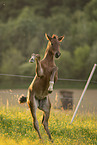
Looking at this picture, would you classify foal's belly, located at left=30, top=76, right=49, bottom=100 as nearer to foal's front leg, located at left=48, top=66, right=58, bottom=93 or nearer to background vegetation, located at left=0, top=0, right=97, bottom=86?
foal's front leg, located at left=48, top=66, right=58, bottom=93

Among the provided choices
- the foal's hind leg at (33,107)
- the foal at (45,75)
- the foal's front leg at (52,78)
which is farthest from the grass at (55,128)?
the foal's front leg at (52,78)

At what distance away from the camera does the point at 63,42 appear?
32.6m

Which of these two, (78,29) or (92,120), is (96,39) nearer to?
(78,29)

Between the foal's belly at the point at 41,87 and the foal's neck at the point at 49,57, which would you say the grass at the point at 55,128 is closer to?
the foal's belly at the point at 41,87

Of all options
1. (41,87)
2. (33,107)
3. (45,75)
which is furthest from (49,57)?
(33,107)

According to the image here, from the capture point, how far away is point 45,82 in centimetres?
445

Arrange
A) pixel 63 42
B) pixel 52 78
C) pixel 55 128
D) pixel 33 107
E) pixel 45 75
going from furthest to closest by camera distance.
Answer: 1. pixel 63 42
2. pixel 55 128
3. pixel 33 107
4. pixel 45 75
5. pixel 52 78

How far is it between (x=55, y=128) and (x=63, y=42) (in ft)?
86.4

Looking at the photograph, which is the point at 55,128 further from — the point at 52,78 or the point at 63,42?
the point at 63,42

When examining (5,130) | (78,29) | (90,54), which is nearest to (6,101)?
(5,130)

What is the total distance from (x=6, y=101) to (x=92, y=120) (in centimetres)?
282

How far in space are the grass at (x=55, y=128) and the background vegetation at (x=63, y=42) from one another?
61.7ft

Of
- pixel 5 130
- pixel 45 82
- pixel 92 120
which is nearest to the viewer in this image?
pixel 45 82

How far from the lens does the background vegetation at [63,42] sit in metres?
29.9
